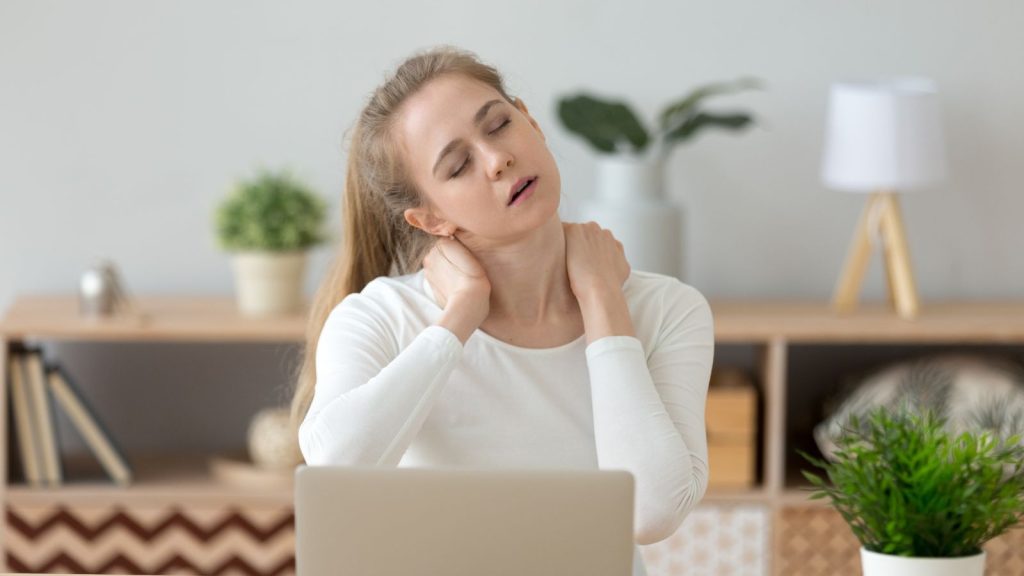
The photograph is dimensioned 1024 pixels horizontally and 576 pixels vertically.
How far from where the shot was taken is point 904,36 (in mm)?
3119

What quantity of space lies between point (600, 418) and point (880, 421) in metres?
0.31

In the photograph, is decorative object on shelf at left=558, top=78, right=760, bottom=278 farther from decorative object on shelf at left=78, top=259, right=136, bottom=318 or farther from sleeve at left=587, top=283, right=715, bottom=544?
sleeve at left=587, top=283, right=715, bottom=544

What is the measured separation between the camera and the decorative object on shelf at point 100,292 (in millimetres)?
2842

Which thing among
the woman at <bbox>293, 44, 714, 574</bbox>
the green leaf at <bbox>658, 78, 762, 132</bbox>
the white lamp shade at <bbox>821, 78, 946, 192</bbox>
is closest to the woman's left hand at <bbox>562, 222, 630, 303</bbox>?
the woman at <bbox>293, 44, 714, 574</bbox>

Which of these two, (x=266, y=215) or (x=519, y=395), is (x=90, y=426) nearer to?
(x=266, y=215)

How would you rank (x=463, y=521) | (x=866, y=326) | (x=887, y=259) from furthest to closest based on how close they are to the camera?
1. (x=887, y=259)
2. (x=866, y=326)
3. (x=463, y=521)

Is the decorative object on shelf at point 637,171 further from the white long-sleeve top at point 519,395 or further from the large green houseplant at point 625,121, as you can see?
the white long-sleeve top at point 519,395

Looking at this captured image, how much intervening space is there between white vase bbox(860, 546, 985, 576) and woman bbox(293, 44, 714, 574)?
0.84ft

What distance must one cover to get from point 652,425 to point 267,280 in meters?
1.48

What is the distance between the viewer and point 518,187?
60.7 inches

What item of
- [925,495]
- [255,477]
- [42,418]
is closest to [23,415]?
[42,418]

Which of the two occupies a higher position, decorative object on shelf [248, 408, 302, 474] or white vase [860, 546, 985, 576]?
white vase [860, 546, 985, 576]

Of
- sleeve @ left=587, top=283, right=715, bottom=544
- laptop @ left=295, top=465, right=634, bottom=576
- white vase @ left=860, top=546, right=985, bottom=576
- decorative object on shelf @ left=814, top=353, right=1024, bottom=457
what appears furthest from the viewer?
decorative object on shelf @ left=814, top=353, right=1024, bottom=457

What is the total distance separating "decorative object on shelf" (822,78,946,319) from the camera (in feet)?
9.27
